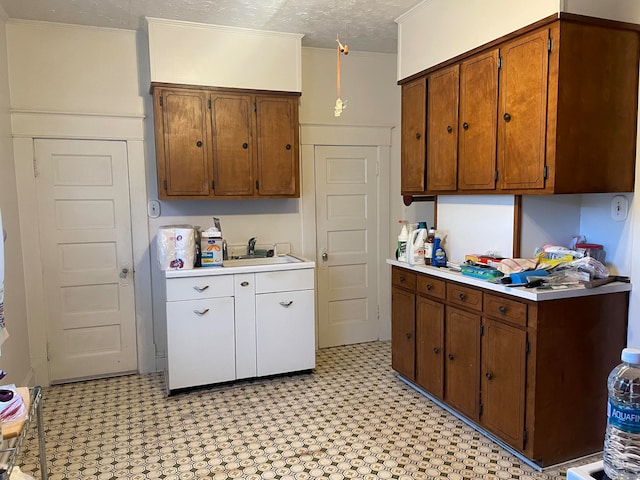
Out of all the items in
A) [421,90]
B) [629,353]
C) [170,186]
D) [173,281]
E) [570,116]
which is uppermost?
[421,90]

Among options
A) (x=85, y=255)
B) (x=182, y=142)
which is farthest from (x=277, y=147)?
(x=85, y=255)

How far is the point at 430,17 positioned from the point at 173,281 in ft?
8.21

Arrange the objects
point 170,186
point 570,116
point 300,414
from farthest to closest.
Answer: point 170,186
point 300,414
point 570,116

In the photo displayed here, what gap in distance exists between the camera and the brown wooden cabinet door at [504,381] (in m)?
2.42

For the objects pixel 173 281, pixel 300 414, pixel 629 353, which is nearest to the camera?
pixel 629 353

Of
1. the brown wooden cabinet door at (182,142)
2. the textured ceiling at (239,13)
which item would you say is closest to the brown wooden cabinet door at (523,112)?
the textured ceiling at (239,13)

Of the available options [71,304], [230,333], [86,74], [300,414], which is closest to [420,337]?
[300,414]

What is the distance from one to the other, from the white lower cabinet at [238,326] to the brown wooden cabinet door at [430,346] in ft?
2.92

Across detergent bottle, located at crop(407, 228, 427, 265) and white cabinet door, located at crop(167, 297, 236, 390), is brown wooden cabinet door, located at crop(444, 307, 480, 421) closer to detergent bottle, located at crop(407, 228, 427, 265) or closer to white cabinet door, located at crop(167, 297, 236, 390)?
detergent bottle, located at crop(407, 228, 427, 265)

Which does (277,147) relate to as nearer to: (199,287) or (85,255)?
(199,287)

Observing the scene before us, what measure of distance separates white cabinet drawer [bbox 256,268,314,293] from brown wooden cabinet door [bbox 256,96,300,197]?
656 mm

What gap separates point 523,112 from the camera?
247cm

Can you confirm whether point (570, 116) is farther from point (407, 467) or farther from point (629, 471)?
point (407, 467)

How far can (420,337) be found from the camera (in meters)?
3.29
